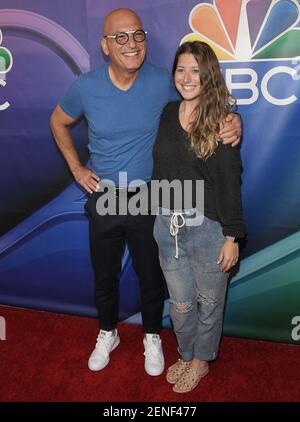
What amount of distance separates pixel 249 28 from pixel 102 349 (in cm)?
177

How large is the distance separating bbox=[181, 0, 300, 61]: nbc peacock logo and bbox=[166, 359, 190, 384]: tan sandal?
1.52m

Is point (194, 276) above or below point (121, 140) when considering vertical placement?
below

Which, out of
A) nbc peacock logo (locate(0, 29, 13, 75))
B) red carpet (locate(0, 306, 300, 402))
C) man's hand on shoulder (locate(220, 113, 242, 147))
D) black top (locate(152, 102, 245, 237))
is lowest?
red carpet (locate(0, 306, 300, 402))

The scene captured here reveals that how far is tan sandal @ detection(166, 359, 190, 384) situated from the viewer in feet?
6.95

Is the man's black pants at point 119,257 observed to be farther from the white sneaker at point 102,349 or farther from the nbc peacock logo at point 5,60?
the nbc peacock logo at point 5,60

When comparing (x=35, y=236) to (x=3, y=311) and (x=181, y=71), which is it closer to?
(x=3, y=311)

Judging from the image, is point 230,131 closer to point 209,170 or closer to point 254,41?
point 209,170

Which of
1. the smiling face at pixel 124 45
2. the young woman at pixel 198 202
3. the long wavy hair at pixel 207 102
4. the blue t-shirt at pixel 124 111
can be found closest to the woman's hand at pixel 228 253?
the young woman at pixel 198 202

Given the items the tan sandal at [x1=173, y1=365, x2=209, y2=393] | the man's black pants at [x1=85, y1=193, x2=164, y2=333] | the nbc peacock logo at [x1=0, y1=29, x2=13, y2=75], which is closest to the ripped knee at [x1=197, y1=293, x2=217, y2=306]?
the man's black pants at [x1=85, y1=193, x2=164, y2=333]

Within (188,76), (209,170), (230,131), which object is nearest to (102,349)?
(209,170)

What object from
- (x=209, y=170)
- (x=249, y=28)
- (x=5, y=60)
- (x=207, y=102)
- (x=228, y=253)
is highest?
(x=249, y=28)

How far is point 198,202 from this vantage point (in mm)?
1750

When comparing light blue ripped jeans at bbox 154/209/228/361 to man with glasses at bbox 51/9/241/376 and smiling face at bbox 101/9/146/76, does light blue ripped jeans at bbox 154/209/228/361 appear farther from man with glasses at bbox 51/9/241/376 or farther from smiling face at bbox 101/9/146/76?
smiling face at bbox 101/9/146/76

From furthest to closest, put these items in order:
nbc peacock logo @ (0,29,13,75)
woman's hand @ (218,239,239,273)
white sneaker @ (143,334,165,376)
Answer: nbc peacock logo @ (0,29,13,75) → white sneaker @ (143,334,165,376) → woman's hand @ (218,239,239,273)
